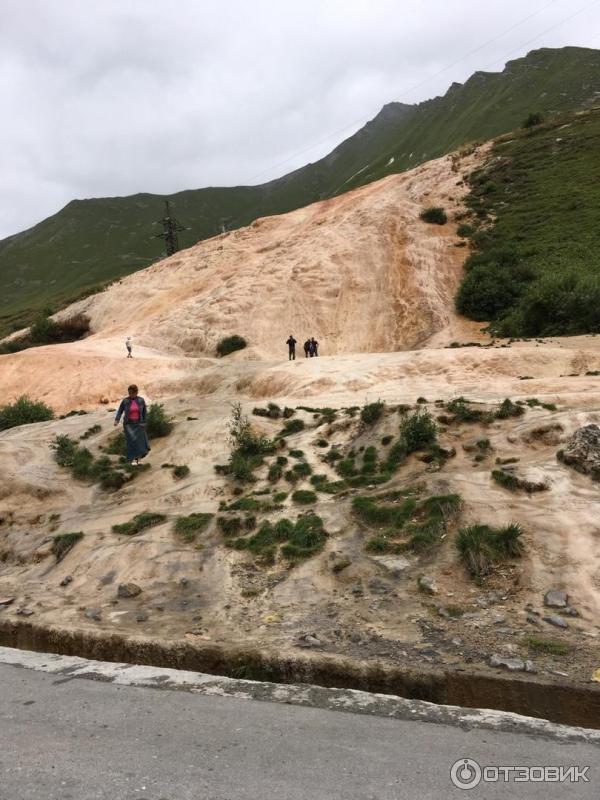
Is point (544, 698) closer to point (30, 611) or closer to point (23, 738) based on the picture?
point (23, 738)

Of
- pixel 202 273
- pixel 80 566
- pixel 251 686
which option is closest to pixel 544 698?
pixel 251 686

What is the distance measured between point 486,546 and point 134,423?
7.31 meters

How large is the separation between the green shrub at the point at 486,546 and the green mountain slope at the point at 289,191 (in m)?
57.5

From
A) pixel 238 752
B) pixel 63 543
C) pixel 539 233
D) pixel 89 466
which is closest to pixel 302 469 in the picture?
pixel 63 543

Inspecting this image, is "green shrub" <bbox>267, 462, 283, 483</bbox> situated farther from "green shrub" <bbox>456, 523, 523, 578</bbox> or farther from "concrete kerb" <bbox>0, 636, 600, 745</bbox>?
"concrete kerb" <bbox>0, 636, 600, 745</bbox>

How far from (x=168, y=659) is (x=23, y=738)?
7.10ft

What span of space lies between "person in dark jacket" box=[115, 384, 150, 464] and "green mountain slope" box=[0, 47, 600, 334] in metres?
50.5

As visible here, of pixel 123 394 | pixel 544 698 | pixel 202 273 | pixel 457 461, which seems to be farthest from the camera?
pixel 202 273

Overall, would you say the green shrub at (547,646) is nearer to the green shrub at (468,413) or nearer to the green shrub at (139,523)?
the green shrub at (468,413)

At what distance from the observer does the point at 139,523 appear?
987 cm

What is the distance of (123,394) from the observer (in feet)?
76.1

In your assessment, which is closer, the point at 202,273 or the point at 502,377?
the point at 502,377

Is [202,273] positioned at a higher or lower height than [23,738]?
higher

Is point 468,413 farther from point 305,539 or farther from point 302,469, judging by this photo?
point 305,539
